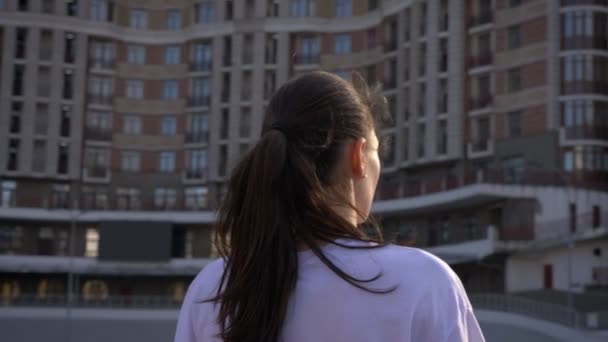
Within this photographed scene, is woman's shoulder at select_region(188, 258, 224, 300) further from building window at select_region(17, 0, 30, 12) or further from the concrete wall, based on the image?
building window at select_region(17, 0, 30, 12)

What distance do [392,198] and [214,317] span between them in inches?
2533

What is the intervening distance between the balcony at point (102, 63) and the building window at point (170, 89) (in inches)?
179

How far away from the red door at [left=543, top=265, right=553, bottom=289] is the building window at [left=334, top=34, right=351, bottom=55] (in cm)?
2697

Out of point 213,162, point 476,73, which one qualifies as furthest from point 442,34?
point 213,162

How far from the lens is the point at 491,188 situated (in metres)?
57.6

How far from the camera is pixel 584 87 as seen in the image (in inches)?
2228

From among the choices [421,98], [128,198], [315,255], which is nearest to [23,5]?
[128,198]

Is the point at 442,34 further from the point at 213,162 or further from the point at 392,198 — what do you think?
the point at 213,162

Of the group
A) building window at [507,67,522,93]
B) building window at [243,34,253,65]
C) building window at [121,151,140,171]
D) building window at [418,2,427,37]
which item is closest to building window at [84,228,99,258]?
building window at [121,151,140,171]

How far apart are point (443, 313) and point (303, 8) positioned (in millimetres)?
75511

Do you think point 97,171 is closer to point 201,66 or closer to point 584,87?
point 201,66

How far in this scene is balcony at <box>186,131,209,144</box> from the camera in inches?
3091

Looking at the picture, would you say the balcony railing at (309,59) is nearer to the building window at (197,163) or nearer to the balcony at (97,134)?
the building window at (197,163)

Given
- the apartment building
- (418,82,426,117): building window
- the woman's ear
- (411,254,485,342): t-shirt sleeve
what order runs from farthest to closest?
(418,82,426,117): building window
the apartment building
the woman's ear
(411,254,485,342): t-shirt sleeve
